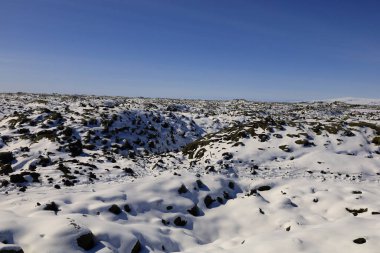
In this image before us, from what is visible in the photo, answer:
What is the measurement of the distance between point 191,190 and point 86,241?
917 cm

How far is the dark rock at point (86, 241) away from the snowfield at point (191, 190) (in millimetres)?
36

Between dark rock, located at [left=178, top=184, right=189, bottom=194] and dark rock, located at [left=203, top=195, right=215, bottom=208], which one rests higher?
dark rock, located at [left=178, top=184, right=189, bottom=194]

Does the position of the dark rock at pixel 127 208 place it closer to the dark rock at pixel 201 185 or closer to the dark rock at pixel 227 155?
the dark rock at pixel 201 185

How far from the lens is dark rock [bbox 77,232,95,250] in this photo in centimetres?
1207

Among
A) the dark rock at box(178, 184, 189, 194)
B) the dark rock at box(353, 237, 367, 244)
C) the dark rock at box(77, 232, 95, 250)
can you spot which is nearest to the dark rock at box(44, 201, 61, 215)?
the dark rock at box(77, 232, 95, 250)

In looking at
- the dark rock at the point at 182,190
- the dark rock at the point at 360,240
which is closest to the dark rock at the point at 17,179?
the dark rock at the point at 182,190

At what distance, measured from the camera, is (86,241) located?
482 inches

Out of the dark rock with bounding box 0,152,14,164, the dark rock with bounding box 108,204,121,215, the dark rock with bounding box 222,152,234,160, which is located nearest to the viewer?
the dark rock with bounding box 108,204,121,215

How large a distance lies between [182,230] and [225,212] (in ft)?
11.7

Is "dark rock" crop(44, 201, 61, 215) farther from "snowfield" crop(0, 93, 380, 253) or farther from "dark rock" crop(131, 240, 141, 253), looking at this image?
"dark rock" crop(131, 240, 141, 253)

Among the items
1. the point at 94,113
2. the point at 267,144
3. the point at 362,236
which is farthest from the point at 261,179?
the point at 94,113

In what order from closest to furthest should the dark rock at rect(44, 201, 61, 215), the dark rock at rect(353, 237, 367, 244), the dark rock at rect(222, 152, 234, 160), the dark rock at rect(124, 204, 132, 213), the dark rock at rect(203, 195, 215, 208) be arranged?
the dark rock at rect(353, 237, 367, 244), the dark rock at rect(44, 201, 61, 215), the dark rock at rect(124, 204, 132, 213), the dark rock at rect(203, 195, 215, 208), the dark rock at rect(222, 152, 234, 160)

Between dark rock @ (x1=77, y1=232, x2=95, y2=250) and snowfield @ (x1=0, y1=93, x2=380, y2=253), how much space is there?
4 cm

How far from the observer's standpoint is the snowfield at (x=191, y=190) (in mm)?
13031
